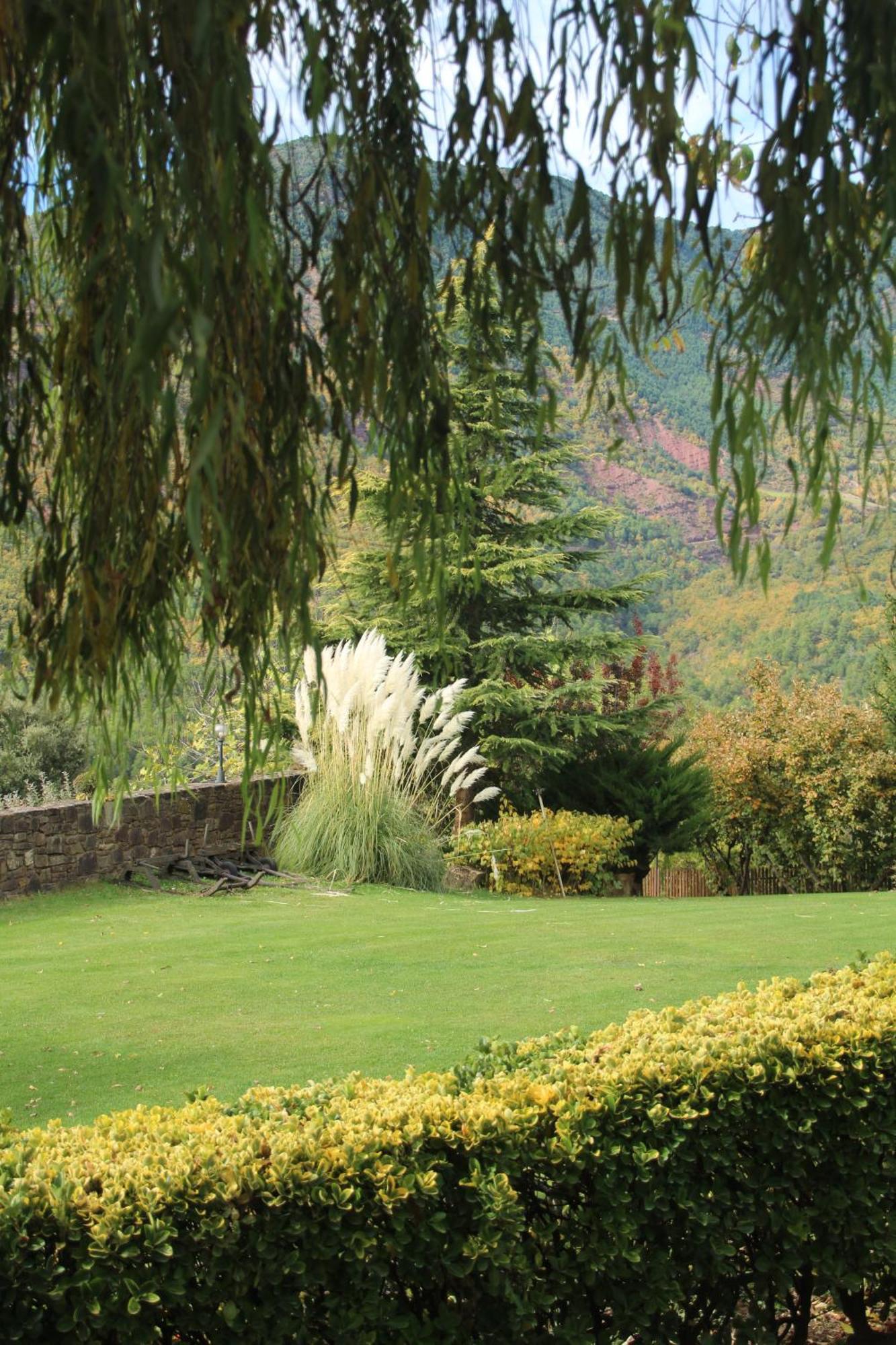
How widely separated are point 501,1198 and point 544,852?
32.8ft

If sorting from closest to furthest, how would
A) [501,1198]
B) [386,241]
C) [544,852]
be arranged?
1. [386,241]
2. [501,1198]
3. [544,852]

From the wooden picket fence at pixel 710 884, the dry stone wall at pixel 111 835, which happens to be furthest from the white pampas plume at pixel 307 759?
the wooden picket fence at pixel 710 884

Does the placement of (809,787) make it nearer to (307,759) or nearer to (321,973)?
(307,759)

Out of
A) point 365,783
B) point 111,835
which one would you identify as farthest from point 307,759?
point 111,835

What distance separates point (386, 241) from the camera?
1945mm

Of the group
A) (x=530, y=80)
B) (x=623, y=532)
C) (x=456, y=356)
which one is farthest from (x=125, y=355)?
(x=623, y=532)

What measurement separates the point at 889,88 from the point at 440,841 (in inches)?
413

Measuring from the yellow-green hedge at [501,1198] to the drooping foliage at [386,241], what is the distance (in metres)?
1.18

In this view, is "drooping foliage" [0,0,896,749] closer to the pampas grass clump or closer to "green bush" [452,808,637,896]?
the pampas grass clump

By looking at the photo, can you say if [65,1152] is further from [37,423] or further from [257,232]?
[257,232]

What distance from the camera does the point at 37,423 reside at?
220cm

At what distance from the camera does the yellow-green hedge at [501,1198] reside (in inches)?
101

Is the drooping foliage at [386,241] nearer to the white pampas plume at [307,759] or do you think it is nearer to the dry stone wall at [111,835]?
the dry stone wall at [111,835]

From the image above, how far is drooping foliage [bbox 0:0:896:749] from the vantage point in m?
1.62
